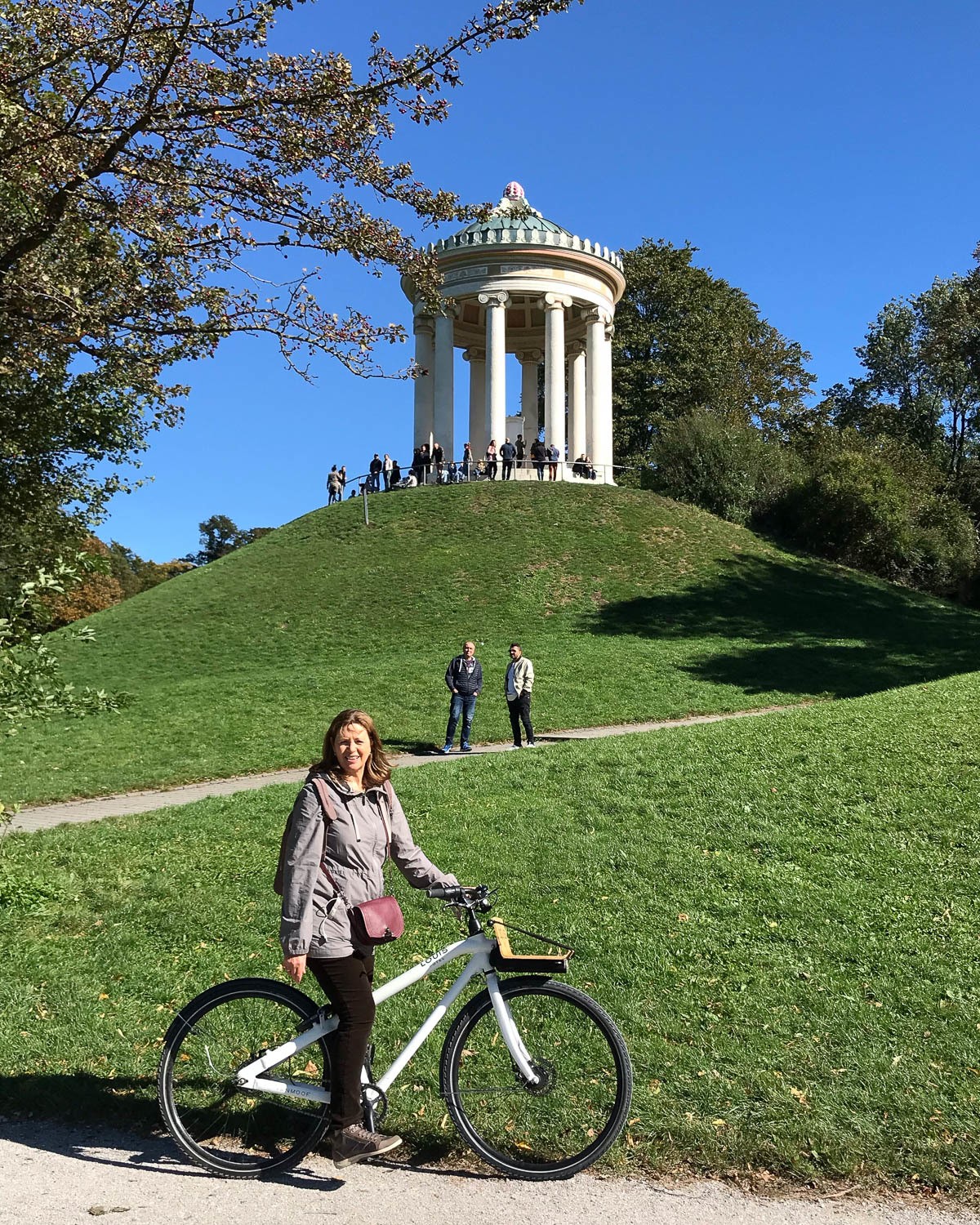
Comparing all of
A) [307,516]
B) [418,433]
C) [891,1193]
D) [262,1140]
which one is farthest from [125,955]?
[418,433]

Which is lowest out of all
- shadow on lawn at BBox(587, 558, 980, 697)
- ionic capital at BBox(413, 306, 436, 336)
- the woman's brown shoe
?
the woman's brown shoe

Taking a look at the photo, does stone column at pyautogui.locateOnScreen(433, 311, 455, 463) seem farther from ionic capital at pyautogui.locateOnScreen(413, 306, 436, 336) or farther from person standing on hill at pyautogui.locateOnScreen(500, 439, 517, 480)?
person standing on hill at pyautogui.locateOnScreen(500, 439, 517, 480)

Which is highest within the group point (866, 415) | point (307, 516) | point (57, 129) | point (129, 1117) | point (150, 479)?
point (866, 415)

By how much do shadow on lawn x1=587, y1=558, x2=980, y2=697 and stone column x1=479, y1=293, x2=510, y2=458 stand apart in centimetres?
1280

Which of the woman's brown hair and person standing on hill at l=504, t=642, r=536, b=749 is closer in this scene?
the woman's brown hair

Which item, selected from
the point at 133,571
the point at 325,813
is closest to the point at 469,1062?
the point at 325,813

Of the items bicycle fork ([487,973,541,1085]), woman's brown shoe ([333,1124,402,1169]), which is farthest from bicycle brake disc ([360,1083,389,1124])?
bicycle fork ([487,973,541,1085])

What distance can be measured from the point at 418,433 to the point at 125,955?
131 feet

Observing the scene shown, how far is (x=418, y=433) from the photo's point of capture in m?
45.3

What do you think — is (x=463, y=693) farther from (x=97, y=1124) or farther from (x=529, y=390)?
(x=529, y=390)

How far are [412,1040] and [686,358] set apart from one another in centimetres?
5459

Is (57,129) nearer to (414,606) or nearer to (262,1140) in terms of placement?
(262,1140)

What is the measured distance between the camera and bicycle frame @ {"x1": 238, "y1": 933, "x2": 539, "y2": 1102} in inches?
167

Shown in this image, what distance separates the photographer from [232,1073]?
4.43 meters
